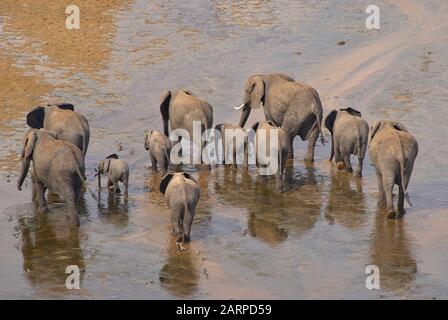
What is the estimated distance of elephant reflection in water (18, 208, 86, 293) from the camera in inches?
794

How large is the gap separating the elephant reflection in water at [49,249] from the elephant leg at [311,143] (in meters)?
6.81

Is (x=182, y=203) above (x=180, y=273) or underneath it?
above

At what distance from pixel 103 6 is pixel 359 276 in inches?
1022

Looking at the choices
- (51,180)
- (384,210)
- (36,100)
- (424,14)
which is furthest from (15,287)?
(424,14)

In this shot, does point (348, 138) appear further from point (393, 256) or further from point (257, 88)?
point (393, 256)

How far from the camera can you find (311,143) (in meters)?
27.6

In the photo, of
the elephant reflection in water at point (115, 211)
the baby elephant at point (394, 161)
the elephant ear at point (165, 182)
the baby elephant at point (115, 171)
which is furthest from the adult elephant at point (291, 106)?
the elephant ear at point (165, 182)

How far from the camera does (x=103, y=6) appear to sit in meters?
44.1

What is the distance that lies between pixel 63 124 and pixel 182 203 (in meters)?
4.91

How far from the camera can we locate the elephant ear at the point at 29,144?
23.4m

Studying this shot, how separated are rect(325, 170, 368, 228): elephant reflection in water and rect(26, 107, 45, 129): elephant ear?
6.59 metres

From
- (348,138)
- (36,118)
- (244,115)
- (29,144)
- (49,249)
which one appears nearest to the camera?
(49,249)

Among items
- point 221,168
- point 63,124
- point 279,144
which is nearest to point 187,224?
point 279,144

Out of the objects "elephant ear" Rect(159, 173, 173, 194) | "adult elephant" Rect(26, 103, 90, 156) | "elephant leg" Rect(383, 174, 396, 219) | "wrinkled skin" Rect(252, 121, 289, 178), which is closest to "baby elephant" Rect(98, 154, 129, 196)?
"adult elephant" Rect(26, 103, 90, 156)
